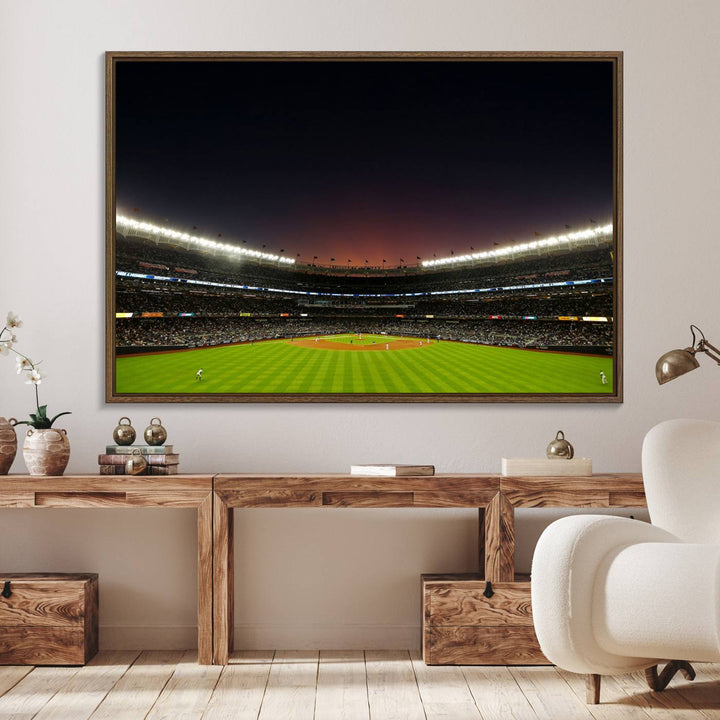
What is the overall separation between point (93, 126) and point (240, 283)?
89cm

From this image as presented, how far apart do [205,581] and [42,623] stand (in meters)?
0.61

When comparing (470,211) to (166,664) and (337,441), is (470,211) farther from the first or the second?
(166,664)

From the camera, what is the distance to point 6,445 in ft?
10.9

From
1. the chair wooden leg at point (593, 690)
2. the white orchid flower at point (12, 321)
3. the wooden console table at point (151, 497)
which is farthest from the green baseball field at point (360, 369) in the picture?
the chair wooden leg at point (593, 690)

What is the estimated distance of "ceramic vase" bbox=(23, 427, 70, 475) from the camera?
3301 mm

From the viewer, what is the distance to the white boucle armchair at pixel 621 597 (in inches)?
92.7

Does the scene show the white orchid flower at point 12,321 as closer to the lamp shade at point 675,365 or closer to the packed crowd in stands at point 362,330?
the packed crowd in stands at point 362,330

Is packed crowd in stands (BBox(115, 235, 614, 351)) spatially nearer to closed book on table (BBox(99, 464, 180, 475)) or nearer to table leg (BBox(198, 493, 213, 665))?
closed book on table (BBox(99, 464, 180, 475))

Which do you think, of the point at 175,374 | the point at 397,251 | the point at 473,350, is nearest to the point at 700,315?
the point at 473,350

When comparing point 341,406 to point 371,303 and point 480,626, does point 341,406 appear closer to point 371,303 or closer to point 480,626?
point 371,303

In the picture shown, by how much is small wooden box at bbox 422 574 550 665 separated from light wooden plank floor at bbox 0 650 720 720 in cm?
5

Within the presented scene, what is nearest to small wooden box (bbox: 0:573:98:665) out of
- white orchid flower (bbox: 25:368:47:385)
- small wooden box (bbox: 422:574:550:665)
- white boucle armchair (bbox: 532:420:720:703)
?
white orchid flower (bbox: 25:368:47:385)

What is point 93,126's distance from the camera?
367 cm

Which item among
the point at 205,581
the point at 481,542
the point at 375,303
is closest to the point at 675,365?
the point at 481,542
